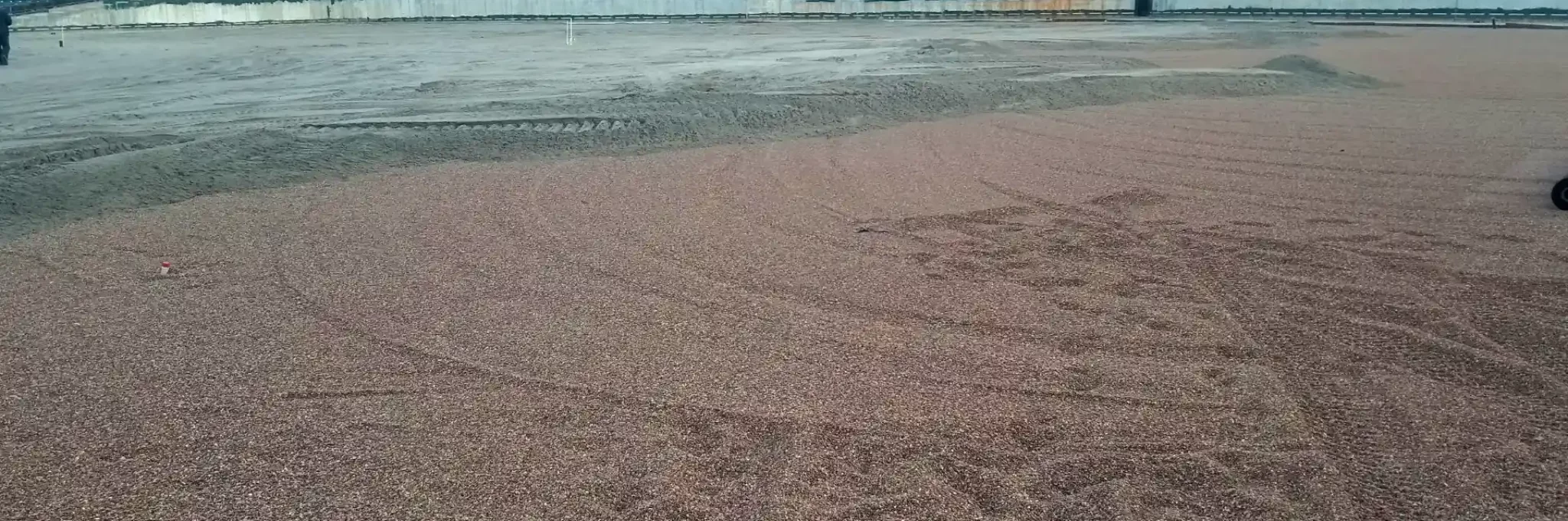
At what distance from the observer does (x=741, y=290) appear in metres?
4.53

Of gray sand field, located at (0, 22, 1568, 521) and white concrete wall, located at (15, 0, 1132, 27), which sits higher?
white concrete wall, located at (15, 0, 1132, 27)

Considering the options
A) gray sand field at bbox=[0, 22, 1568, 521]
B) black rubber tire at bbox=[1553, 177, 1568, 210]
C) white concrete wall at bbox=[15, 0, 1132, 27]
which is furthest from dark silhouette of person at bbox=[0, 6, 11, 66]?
black rubber tire at bbox=[1553, 177, 1568, 210]

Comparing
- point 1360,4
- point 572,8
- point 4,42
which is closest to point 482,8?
point 572,8

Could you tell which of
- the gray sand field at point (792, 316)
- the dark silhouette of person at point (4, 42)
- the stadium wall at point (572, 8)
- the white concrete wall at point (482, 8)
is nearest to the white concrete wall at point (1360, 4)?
the stadium wall at point (572, 8)

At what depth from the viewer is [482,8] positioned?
31.6 meters

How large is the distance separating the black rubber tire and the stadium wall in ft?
78.3

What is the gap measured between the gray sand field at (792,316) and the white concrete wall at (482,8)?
21.2m

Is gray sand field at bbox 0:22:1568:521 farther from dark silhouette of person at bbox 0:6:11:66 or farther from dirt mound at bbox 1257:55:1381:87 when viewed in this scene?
dark silhouette of person at bbox 0:6:11:66

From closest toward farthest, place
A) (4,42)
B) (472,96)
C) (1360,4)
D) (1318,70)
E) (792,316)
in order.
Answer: (792,316) → (472,96) → (1318,70) → (4,42) → (1360,4)

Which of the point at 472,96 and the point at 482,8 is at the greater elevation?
the point at 482,8

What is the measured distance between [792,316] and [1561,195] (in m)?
4.06

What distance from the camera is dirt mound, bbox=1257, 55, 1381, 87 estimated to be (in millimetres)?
11469

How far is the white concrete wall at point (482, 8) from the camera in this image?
28.5 m

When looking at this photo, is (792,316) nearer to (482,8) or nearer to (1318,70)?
(1318,70)
